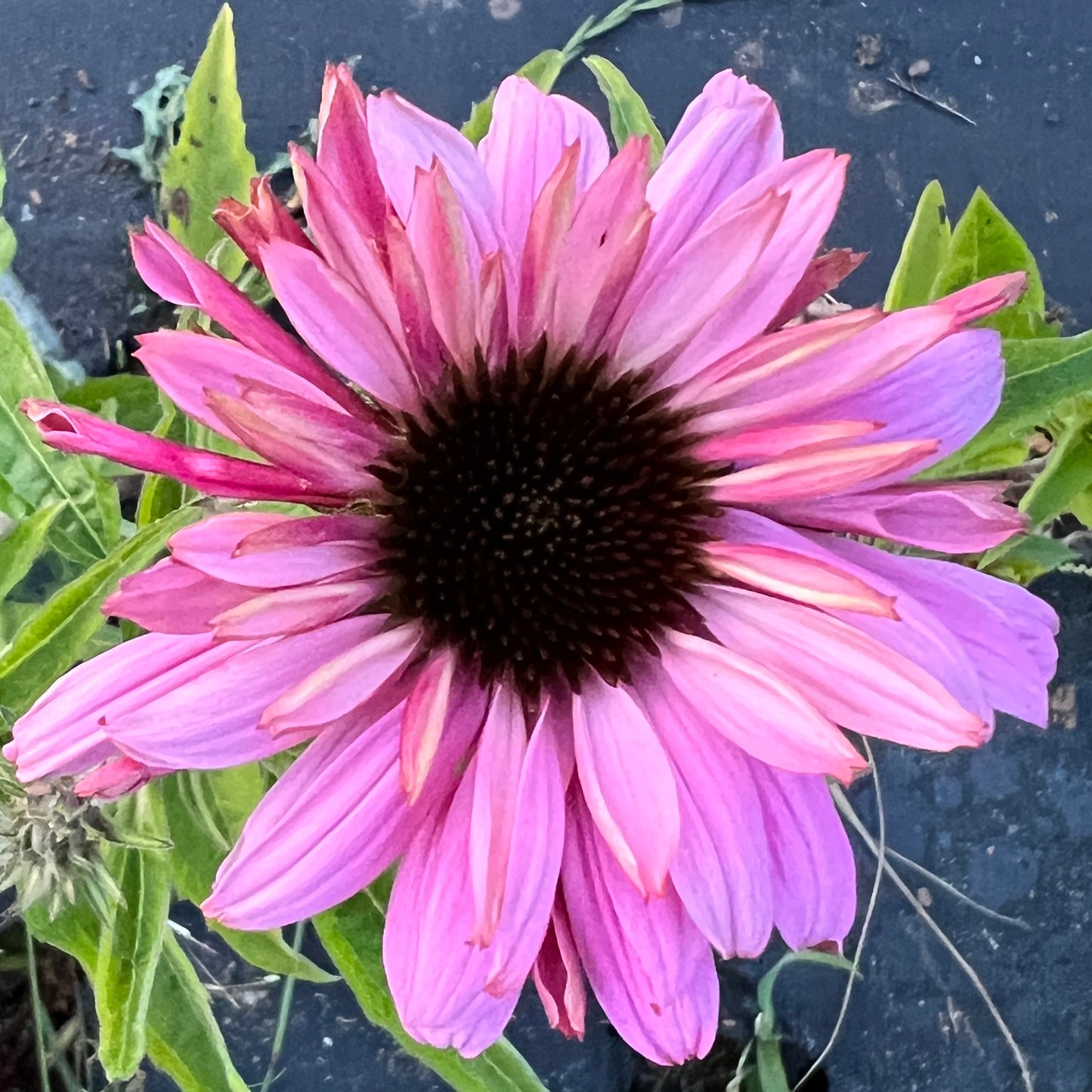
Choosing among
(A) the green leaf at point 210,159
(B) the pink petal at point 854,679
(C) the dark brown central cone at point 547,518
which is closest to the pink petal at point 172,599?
(C) the dark brown central cone at point 547,518

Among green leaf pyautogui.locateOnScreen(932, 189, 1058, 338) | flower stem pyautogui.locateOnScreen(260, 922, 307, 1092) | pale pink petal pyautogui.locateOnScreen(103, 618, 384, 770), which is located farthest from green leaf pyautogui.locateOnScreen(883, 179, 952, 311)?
flower stem pyautogui.locateOnScreen(260, 922, 307, 1092)

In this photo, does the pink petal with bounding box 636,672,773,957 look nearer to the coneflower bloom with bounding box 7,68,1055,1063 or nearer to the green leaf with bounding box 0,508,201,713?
the coneflower bloom with bounding box 7,68,1055,1063

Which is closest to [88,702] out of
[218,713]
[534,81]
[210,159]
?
[218,713]

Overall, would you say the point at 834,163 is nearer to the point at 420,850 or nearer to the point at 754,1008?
the point at 420,850

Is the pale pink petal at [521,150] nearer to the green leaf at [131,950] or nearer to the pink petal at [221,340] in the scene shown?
the pink petal at [221,340]

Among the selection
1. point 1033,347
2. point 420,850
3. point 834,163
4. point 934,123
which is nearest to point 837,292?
point 934,123

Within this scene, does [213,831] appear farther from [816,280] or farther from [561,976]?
[816,280]
